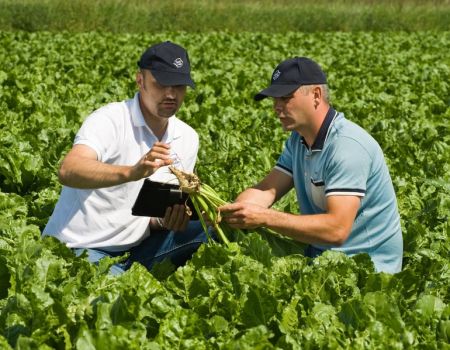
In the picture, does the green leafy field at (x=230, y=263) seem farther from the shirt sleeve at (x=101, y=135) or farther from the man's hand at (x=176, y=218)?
Answer: the shirt sleeve at (x=101, y=135)

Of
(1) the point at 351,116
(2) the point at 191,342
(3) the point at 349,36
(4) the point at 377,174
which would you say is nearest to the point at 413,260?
(4) the point at 377,174

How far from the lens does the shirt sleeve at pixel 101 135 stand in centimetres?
547

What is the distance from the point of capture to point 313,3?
42594 mm

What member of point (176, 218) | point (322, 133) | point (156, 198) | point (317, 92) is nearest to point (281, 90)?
point (317, 92)

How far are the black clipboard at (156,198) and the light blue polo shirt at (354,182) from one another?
2.29 ft

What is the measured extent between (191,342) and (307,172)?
1.97m

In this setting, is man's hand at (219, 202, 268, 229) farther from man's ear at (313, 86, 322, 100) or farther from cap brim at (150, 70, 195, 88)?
cap brim at (150, 70, 195, 88)

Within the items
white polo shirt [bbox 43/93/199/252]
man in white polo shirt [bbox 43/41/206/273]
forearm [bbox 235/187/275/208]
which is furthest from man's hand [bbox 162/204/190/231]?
forearm [bbox 235/187/275/208]

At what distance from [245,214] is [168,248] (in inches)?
36.3

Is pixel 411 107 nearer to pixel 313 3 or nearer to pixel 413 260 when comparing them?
pixel 413 260

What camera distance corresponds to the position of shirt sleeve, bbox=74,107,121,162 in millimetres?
5469

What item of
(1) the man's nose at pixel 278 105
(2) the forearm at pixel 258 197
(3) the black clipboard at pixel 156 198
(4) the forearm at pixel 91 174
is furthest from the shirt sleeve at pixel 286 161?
(4) the forearm at pixel 91 174

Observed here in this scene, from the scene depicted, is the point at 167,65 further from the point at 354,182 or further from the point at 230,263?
the point at 230,263

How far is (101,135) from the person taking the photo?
554 centimetres
